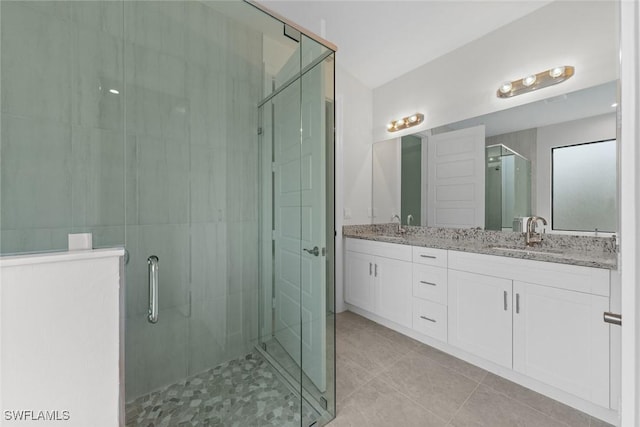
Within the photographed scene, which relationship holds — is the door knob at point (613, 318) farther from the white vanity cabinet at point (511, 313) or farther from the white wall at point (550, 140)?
the white wall at point (550, 140)

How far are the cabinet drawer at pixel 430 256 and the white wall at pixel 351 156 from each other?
3.04 feet

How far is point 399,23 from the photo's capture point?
7.48ft

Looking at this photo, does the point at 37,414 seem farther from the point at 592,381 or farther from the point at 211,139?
the point at 592,381

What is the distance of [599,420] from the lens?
4.80 feet

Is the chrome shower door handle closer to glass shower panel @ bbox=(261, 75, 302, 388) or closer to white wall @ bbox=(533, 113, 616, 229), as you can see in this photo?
glass shower panel @ bbox=(261, 75, 302, 388)

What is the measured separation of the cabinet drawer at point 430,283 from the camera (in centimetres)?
214

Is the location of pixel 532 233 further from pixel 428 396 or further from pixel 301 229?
pixel 301 229

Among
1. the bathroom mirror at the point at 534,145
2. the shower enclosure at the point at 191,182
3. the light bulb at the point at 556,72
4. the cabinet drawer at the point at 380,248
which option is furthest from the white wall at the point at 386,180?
the shower enclosure at the point at 191,182

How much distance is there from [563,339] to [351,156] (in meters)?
2.37

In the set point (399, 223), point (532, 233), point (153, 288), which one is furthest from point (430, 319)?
point (153, 288)

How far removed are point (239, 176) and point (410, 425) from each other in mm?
1712

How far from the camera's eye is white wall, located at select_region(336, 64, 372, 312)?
2994 mm

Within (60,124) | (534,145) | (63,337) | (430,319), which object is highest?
(534,145)

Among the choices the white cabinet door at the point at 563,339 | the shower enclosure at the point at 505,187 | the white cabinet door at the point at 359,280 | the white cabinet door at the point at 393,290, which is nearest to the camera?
the white cabinet door at the point at 563,339
